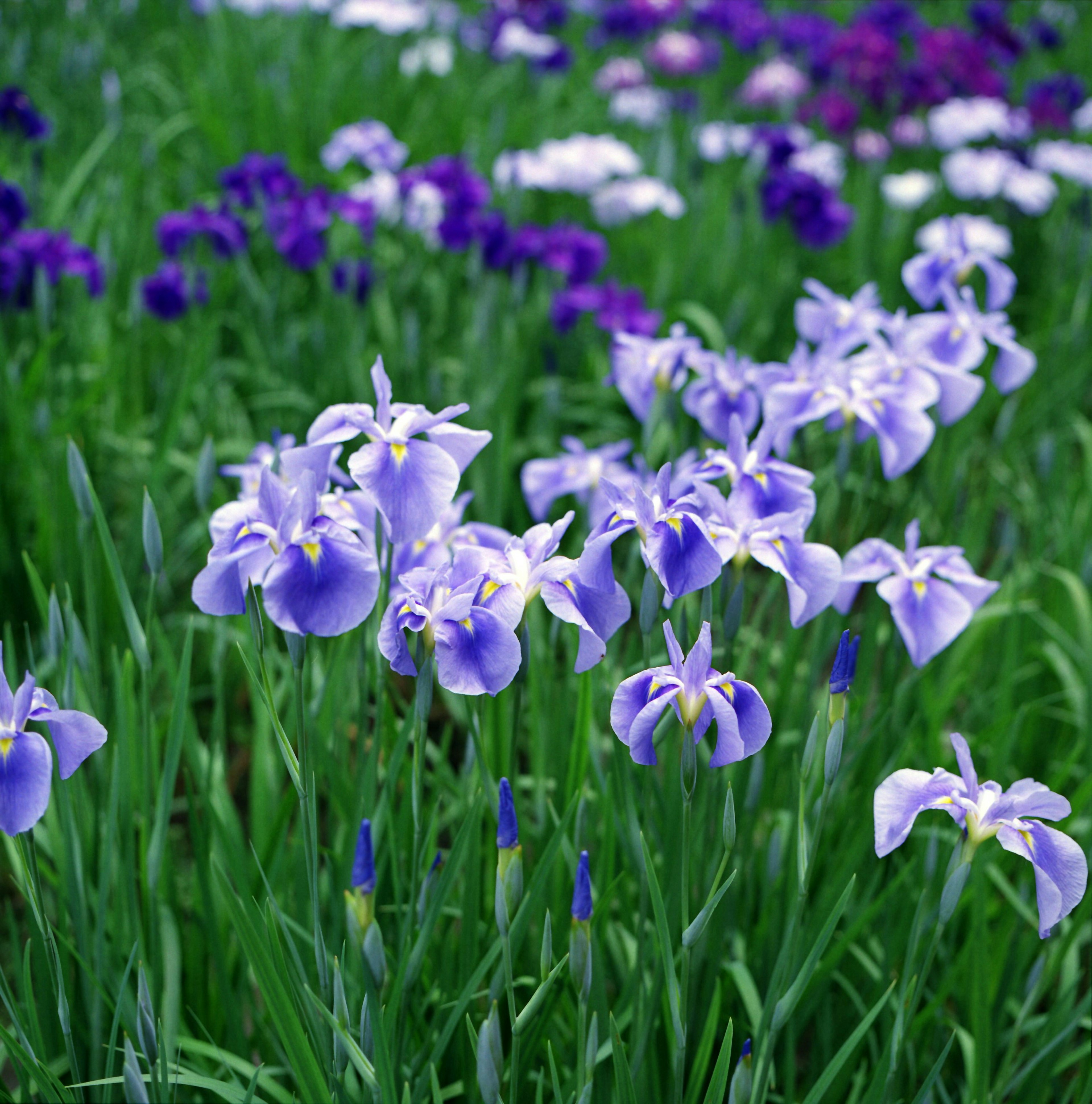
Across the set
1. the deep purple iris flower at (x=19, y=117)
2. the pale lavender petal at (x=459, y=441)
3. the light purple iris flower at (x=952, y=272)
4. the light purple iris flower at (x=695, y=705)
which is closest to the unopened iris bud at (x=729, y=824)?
the light purple iris flower at (x=695, y=705)

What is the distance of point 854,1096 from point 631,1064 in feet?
1.31

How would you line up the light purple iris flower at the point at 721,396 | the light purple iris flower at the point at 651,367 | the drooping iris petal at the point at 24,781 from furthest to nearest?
1. the light purple iris flower at the point at 651,367
2. the light purple iris flower at the point at 721,396
3. the drooping iris petal at the point at 24,781

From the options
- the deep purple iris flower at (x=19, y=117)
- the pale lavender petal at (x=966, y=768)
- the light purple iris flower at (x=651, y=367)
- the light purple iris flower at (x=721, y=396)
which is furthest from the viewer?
the deep purple iris flower at (x=19, y=117)

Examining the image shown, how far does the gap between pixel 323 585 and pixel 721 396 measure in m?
1.02

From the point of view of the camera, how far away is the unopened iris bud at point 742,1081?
3.75 feet

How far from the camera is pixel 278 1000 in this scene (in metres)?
1.26

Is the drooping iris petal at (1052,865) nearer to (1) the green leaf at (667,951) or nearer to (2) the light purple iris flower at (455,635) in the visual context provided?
(1) the green leaf at (667,951)

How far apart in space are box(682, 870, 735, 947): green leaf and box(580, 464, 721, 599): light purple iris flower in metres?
0.32

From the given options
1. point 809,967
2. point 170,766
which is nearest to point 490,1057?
point 809,967

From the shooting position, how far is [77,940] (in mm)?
1618

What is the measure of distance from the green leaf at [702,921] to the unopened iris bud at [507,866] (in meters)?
0.19

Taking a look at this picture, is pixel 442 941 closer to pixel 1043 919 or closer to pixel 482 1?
pixel 1043 919

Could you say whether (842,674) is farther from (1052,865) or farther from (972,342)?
(972,342)

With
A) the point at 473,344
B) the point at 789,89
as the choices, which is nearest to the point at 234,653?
the point at 473,344
